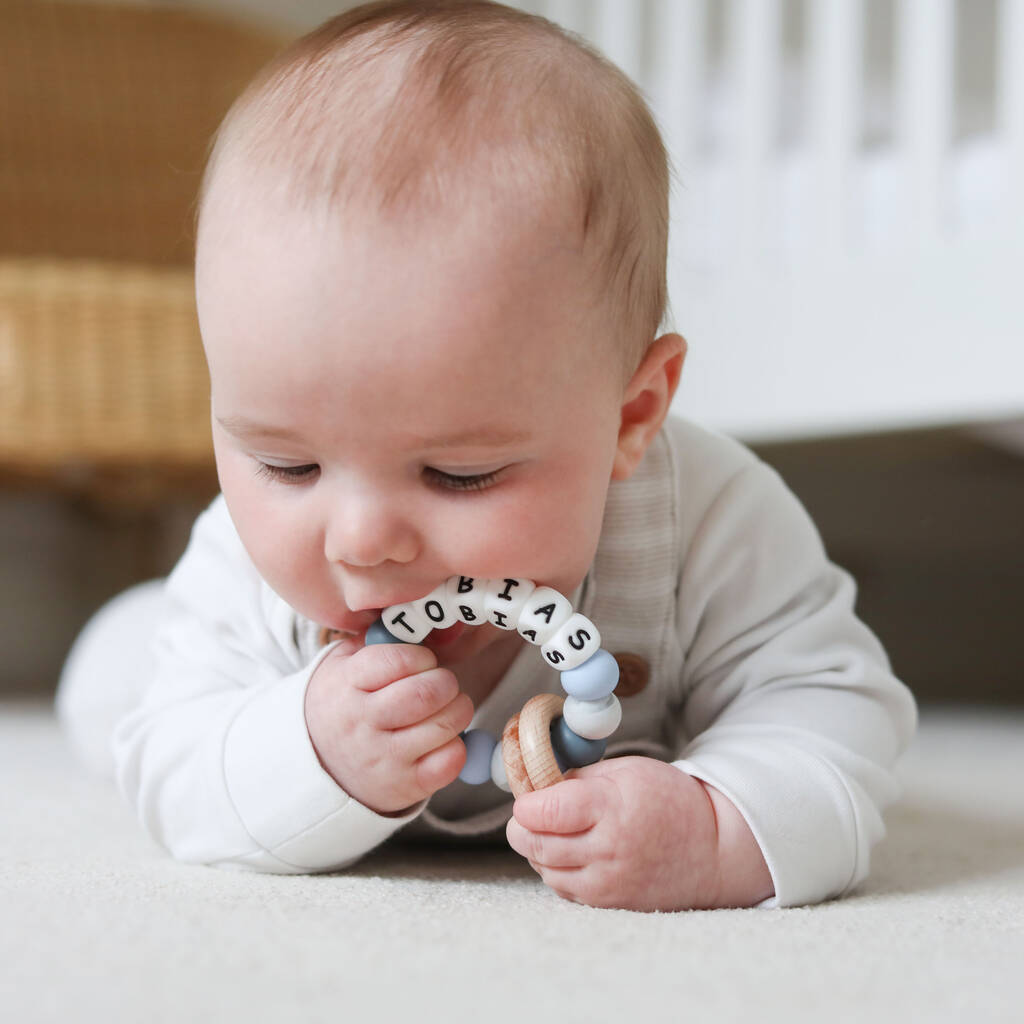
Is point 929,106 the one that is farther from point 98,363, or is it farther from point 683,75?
point 98,363

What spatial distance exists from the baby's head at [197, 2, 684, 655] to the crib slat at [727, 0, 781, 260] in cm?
77

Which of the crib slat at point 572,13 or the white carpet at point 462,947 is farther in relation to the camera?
the crib slat at point 572,13

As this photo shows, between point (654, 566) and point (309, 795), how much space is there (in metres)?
0.22

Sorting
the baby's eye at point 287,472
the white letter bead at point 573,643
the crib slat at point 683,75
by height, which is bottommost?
the white letter bead at point 573,643

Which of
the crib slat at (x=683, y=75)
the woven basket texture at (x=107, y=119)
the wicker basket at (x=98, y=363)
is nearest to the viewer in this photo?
the wicker basket at (x=98, y=363)

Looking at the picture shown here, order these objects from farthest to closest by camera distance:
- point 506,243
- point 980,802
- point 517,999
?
point 980,802 < point 506,243 < point 517,999

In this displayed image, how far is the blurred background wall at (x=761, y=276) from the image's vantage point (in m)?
1.22

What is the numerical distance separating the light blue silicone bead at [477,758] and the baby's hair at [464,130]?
194mm

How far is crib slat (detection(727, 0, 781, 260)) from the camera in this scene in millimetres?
1349

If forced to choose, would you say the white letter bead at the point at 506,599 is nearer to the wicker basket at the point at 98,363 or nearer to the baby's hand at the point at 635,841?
the baby's hand at the point at 635,841

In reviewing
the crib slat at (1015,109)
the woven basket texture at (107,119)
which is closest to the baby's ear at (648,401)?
the crib slat at (1015,109)

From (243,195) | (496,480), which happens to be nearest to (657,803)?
(496,480)

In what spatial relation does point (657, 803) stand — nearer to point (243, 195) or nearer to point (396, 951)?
point (396, 951)

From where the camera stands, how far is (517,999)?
1.38 ft
